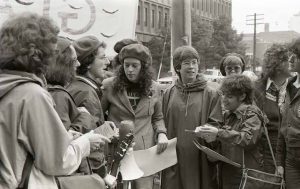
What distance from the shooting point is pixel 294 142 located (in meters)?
4.19

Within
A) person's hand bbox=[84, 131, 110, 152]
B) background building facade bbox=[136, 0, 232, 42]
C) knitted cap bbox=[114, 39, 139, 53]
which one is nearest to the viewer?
person's hand bbox=[84, 131, 110, 152]

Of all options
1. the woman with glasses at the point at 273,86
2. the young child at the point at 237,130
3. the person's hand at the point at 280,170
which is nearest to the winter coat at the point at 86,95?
the young child at the point at 237,130

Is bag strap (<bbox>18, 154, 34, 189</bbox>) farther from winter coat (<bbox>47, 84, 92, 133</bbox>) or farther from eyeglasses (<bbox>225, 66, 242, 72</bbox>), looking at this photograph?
eyeglasses (<bbox>225, 66, 242, 72</bbox>)

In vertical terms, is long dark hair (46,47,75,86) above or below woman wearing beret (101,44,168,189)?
above

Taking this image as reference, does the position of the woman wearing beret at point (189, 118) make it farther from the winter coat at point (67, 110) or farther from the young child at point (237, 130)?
the winter coat at point (67, 110)

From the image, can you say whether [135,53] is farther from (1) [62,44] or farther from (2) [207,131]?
(1) [62,44]

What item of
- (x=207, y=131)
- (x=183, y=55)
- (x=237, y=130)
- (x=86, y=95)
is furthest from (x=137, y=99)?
(x=86, y=95)

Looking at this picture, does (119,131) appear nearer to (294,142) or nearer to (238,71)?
(294,142)

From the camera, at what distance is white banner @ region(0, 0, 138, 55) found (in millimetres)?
5402

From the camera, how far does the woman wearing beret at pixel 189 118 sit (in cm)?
484

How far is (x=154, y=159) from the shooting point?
4.57 m

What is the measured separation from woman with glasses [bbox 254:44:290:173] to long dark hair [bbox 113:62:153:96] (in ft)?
3.92

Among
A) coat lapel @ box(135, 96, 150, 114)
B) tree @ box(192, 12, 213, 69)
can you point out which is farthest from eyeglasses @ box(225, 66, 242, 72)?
tree @ box(192, 12, 213, 69)

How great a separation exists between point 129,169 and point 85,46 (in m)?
1.10
